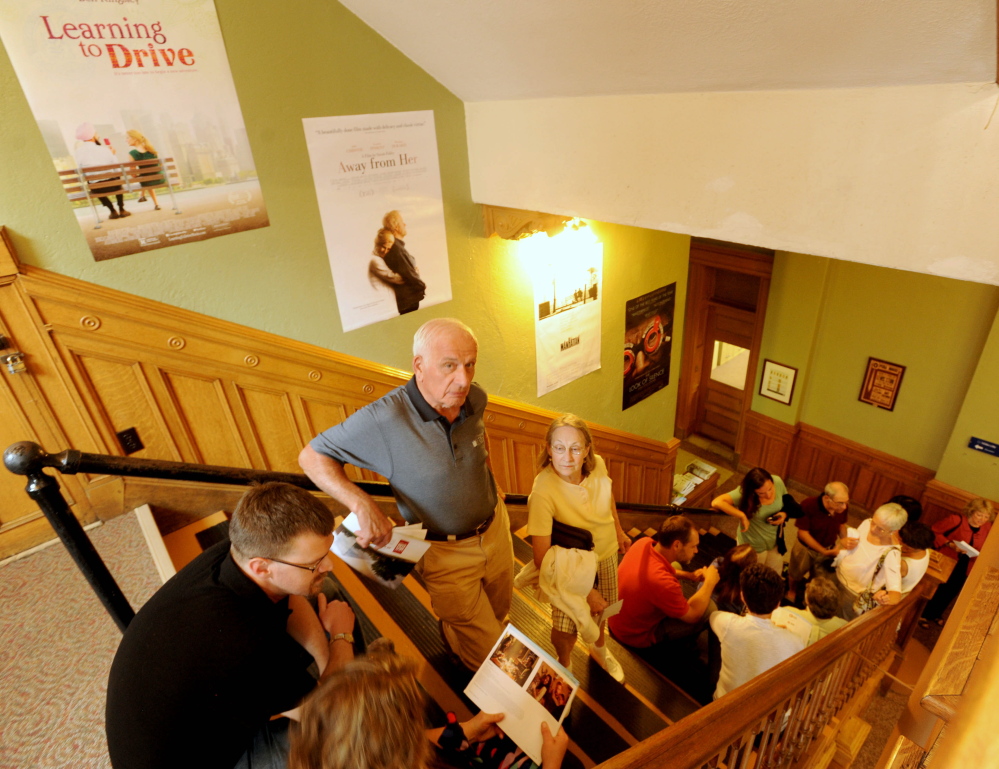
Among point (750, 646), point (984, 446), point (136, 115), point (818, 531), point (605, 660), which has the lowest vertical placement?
point (984, 446)

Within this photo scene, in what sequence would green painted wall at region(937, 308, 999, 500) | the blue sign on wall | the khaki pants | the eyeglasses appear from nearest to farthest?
the eyeglasses, the khaki pants, green painted wall at region(937, 308, 999, 500), the blue sign on wall

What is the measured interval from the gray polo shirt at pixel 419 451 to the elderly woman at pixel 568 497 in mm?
382

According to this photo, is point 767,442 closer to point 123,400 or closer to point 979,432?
point 979,432

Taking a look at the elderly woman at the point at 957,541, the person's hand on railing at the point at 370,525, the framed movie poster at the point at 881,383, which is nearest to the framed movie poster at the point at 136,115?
the person's hand on railing at the point at 370,525

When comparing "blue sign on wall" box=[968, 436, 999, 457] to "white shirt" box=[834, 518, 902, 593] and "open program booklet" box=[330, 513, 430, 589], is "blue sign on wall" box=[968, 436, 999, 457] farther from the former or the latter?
"open program booklet" box=[330, 513, 430, 589]

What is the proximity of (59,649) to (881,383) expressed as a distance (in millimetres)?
7395

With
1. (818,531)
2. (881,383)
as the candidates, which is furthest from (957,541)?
(881,383)

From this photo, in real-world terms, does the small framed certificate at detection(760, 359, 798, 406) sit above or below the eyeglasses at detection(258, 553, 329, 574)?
below

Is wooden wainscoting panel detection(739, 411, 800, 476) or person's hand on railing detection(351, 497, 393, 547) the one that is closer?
person's hand on railing detection(351, 497, 393, 547)

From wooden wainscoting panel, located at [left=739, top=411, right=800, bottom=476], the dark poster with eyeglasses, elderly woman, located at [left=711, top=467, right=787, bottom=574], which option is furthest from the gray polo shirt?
wooden wainscoting panel, located at [left=739, top=411, right=800, bottom=476]

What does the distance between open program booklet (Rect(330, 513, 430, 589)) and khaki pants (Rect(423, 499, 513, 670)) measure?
18cm

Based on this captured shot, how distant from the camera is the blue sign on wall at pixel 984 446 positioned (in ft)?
17.7

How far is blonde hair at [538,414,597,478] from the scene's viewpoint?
7.57 feet

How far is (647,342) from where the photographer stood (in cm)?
509
